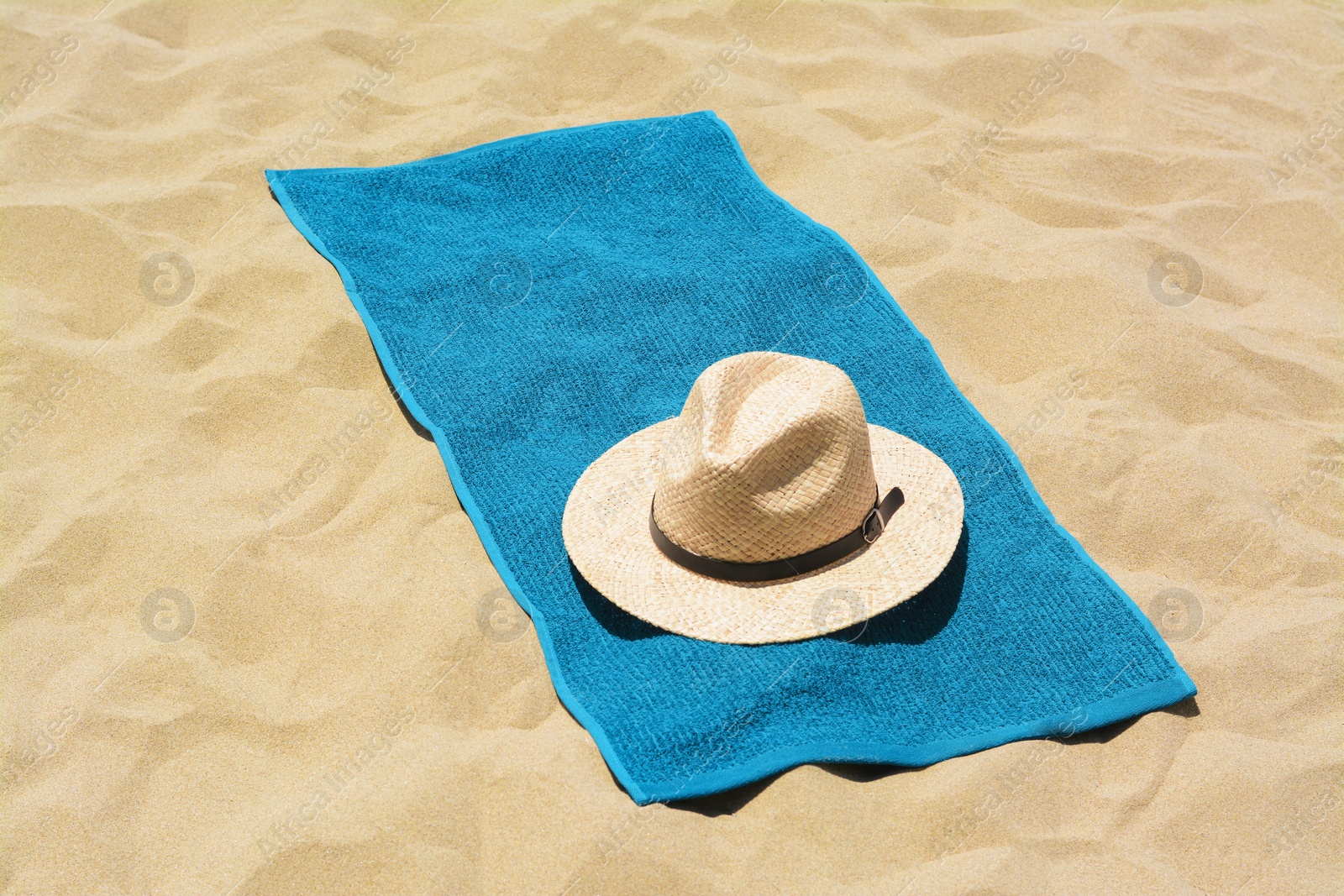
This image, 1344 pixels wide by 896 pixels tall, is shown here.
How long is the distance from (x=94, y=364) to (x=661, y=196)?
1.85m

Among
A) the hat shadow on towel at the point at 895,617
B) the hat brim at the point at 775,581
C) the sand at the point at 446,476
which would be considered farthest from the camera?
the hat shadow on towel at the point at 895,617

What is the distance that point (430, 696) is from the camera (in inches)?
96.7

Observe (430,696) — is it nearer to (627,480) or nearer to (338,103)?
(627,480)

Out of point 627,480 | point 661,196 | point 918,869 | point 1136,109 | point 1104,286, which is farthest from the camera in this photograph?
point 1136,109

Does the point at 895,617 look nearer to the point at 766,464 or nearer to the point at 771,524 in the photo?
the point at 771,524

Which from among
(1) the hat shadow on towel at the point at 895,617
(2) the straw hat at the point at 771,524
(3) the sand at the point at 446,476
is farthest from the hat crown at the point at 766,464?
(3) the sand at the point at 446,476

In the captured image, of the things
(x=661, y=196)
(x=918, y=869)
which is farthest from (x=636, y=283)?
(x=918, y=869)

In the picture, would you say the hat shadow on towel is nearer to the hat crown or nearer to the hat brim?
the hat brim

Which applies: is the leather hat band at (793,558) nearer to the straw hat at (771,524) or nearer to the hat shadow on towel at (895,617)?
the straw hat at (771,524)

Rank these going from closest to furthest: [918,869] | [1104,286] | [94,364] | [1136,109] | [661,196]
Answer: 1. [918,869]
2. [94,364]
3. [1104,286]
4. [661,196]
5. [1136,109]

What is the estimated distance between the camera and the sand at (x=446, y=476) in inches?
86.4

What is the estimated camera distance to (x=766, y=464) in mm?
2240

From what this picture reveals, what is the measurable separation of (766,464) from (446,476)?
1.08 meters

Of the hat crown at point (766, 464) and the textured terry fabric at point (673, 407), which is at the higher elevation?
the hat crown at point (766, 464)
